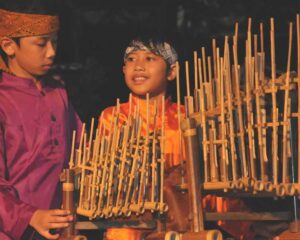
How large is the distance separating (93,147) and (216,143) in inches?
25.6

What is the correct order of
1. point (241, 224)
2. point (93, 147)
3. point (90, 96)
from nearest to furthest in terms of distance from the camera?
point (93, 147)
point (241, 224)
point (90, 96)

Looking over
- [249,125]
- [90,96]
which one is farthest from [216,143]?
[90,96]

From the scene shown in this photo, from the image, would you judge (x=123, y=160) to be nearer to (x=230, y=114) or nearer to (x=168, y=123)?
(x=230, y=114)

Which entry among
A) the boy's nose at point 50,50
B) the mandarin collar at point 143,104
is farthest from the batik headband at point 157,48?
the boy's nose at point 50,50

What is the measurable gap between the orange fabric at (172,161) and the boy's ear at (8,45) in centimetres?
56

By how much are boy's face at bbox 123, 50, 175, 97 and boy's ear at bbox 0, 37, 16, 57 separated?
601 mm

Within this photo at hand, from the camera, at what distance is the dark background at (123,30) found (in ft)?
29.1

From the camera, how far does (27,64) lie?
291 inches

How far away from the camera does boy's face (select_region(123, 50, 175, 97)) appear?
7.62 metres

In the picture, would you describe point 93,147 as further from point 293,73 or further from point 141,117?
point 293,73

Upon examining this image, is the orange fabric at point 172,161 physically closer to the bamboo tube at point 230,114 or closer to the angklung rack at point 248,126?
the angklung rack at point 248,126

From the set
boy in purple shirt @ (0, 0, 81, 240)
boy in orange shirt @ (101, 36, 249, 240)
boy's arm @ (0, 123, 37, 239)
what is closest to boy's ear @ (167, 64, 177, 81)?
boy in orange shirt @ (101, 36, 249, 240)

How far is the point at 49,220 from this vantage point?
22.6 feet

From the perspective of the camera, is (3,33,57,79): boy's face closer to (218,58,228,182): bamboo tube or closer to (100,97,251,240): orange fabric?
(100,97,251,240): orange fabric
